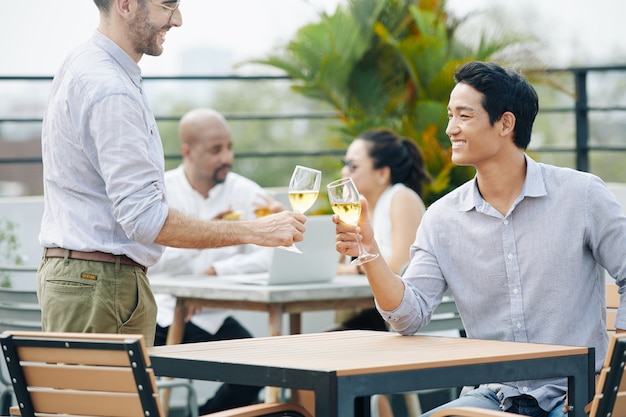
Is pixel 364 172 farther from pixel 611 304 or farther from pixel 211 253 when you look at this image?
pixel 611 304

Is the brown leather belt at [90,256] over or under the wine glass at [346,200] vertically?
under

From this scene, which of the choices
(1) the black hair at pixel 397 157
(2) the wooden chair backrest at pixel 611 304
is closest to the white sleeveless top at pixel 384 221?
(1) the black hair at pixel 397 157

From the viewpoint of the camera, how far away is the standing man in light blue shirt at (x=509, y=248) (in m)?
3.09

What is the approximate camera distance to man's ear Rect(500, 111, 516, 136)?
129 inches

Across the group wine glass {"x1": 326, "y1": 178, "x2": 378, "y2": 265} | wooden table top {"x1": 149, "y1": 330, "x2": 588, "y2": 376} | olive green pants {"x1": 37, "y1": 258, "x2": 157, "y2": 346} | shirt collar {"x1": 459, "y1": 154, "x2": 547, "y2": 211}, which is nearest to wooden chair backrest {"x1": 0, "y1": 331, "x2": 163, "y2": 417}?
wooden table top {"x1": 149, "y1": 330, "x2": 588, "y2": 376}

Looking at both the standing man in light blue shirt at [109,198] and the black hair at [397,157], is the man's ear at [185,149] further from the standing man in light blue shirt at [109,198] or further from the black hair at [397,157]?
the standing man in light blue shirt at [109,198]

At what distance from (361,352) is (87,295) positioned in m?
0.84

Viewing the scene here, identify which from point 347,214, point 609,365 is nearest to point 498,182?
point 347,214

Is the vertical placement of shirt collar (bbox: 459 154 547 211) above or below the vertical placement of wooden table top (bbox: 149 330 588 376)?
above

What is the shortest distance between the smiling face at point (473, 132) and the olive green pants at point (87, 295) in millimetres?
1034

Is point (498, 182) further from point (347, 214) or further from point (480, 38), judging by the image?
point (480, 38)

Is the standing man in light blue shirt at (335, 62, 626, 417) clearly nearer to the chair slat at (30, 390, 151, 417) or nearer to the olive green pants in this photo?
the olive green pants

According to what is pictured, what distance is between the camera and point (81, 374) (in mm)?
2539

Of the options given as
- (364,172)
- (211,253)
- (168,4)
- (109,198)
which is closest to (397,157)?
(364,172)
